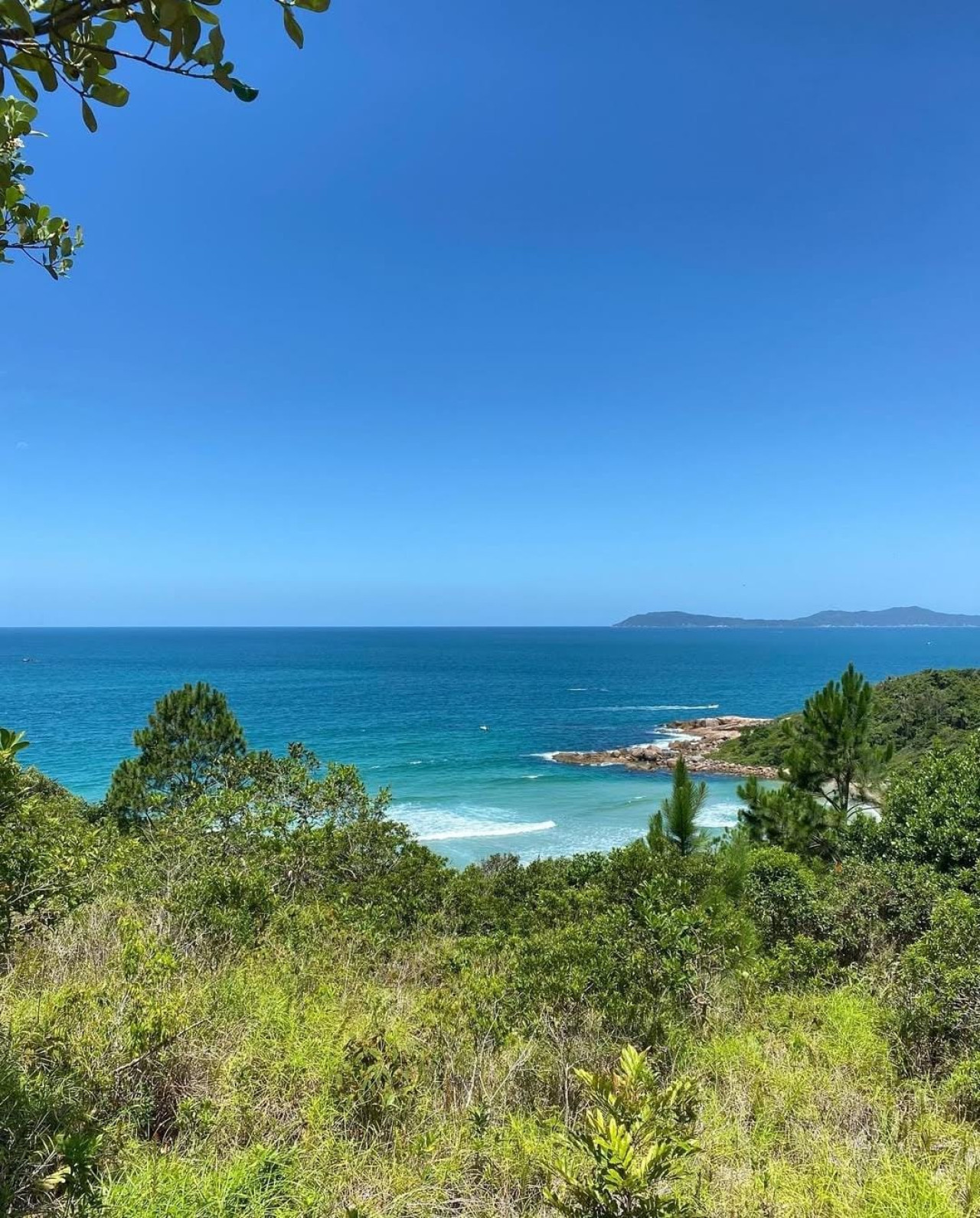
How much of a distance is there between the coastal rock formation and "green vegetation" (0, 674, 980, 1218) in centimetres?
2661

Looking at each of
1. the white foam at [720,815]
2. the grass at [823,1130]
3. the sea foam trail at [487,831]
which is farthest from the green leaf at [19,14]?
the white foam at [720,815]

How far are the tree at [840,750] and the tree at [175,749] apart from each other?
511 inches

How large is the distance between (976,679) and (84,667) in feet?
340

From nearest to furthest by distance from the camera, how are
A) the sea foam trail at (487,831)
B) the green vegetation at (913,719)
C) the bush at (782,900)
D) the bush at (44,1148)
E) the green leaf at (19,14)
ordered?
the green leaf at (19,14), the bush at (44,1148), the bush at (782,900), the sea foam trail at (487,831), the green vegetation at (913,719)

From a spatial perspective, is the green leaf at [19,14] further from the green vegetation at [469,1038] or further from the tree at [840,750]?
the tree at [840,750]

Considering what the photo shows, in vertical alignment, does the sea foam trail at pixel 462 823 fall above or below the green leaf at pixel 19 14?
below

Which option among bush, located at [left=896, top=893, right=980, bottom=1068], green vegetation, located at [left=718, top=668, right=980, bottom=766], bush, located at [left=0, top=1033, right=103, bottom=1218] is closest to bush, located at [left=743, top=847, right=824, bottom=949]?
bush, located at [left=896, top=893, right=980, bottom=1068]

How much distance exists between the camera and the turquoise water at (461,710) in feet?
90.7

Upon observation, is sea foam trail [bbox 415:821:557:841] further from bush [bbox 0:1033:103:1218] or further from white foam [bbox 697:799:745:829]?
bush [bbox 0:1033:103:1218]

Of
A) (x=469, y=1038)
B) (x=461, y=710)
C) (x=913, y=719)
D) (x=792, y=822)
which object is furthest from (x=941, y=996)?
(x=461, y=710)

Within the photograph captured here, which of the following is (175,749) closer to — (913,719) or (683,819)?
(683,819)

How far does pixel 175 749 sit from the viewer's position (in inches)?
588

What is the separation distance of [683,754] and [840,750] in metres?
27.5

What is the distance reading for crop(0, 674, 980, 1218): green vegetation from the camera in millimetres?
2637
